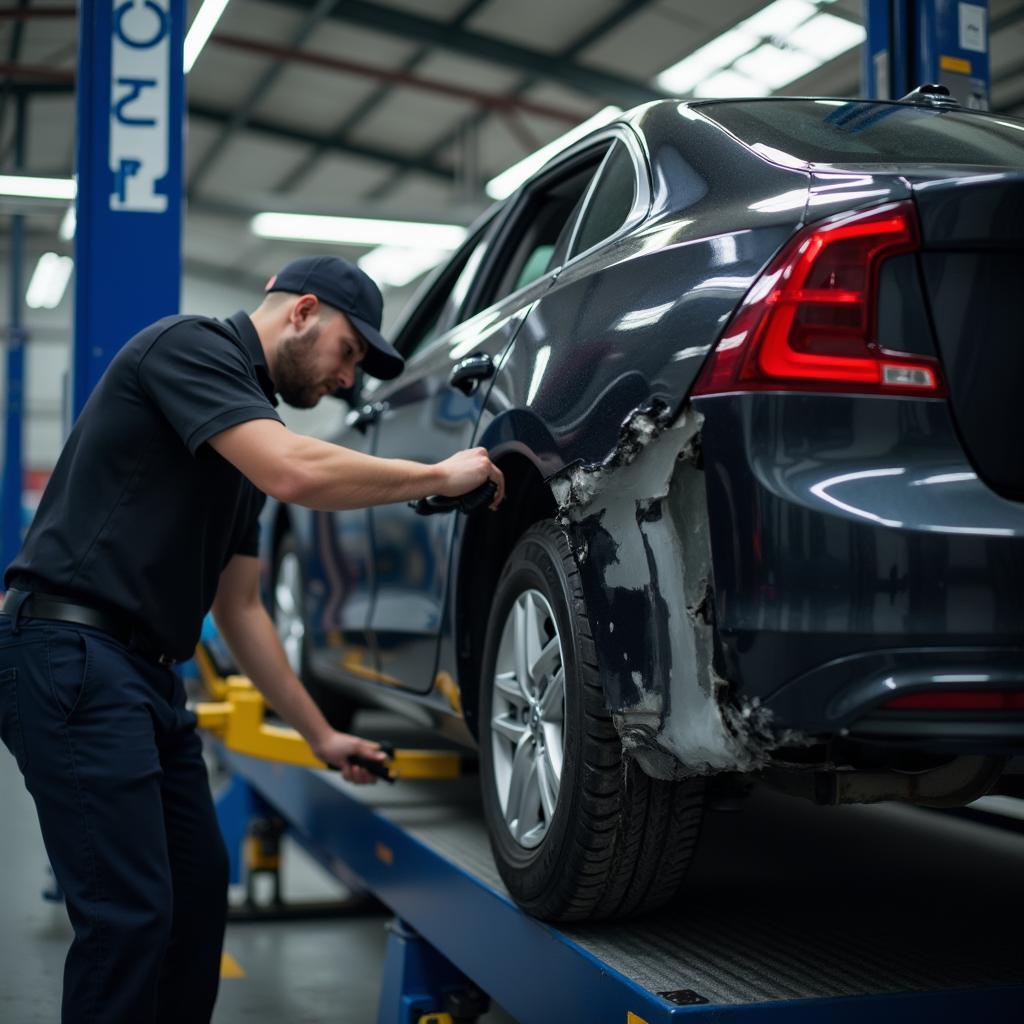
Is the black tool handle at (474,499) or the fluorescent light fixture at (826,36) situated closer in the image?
the black tool handle at (474,499)

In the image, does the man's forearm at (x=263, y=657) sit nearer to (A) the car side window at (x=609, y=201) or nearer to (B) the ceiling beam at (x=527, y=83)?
(A) the car side window at (x=609, y=201)

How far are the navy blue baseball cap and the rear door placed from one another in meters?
0.20

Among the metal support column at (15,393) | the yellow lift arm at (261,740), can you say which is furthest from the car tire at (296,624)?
the metal support column at (15,393)

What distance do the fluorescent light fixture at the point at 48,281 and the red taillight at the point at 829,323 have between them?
18157 mm

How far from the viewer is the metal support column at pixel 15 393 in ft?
48.3

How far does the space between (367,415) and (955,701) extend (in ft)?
7.31

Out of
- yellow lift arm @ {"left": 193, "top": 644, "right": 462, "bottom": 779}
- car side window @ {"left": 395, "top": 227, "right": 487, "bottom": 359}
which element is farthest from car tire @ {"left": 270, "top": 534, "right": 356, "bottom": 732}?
car side window @ {"left": 395, "top": 227, "right": 487, "bottom": 359}

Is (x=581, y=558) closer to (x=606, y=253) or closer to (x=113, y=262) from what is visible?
(x=606, y=253)

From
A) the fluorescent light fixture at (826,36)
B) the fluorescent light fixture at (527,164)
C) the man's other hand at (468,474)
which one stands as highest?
the fluorescent light fixture at (826,36)

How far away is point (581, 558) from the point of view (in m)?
1.93

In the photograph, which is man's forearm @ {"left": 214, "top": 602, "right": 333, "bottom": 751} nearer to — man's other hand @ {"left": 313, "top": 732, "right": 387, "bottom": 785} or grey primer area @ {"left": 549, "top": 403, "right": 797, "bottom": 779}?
man's other hand @ {"left": 313, "top": 732, "right": 387, "bottom": 785}

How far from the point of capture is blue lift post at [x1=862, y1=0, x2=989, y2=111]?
12.9 ft

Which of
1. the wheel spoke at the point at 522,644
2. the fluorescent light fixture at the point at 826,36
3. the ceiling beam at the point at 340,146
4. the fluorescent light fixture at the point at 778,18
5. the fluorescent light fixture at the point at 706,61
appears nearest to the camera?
the wheel spoke at the point at 522,644

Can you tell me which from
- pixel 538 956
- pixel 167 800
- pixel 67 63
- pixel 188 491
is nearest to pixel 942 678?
pixel 538 956
